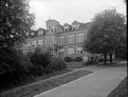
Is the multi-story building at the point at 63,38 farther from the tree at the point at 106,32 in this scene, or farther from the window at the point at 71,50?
the tree at the point at 106,32

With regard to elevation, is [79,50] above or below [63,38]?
below

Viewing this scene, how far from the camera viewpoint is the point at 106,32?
23.7 m

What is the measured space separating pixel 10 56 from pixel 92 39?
15.1 m

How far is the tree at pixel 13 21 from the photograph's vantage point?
465 inches

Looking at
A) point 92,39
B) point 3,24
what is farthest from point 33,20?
point 92,39

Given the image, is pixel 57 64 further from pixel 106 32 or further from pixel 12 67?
pixel 106 32

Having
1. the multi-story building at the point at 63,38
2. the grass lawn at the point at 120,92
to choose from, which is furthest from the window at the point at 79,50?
the grass lawn at the point at 120,92

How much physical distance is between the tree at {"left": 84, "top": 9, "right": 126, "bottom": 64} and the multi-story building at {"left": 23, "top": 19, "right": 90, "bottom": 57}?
517 inches

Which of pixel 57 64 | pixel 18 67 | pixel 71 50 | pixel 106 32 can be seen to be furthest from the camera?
pixel 71 50

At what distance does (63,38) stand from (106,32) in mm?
19483

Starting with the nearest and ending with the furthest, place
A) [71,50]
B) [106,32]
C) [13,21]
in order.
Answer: [13,21], [106,32], [71,50]

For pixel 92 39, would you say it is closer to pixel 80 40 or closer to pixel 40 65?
pixel 40 65

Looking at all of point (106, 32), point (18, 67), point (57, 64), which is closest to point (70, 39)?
point (106, 32)

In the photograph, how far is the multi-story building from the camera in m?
39.2
